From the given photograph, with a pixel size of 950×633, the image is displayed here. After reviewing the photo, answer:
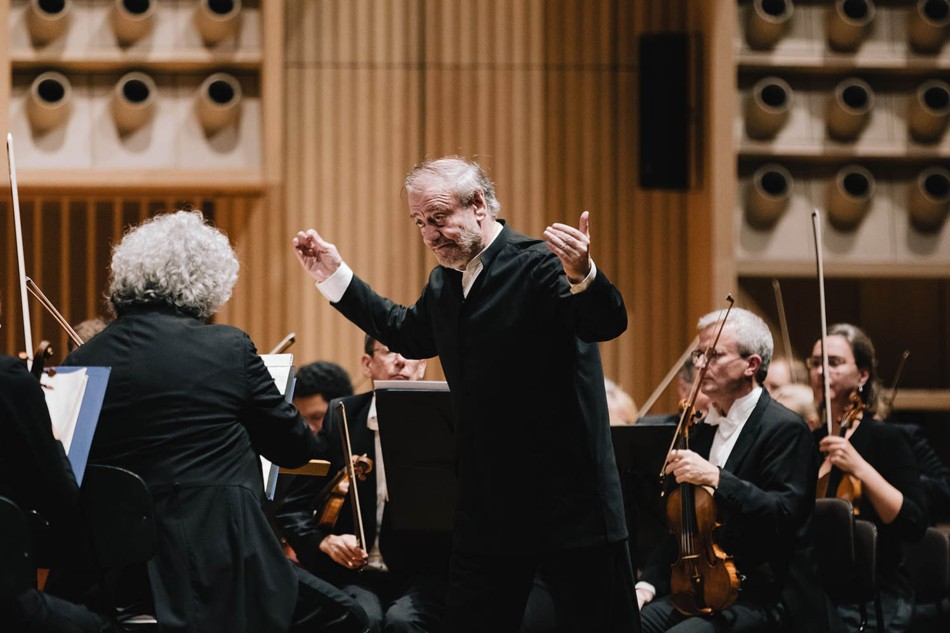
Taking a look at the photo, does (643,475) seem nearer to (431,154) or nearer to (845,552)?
(845,552)

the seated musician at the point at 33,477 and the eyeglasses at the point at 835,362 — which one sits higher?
the eyeglasses at the point at 835,362

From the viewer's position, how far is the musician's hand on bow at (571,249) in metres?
2.24

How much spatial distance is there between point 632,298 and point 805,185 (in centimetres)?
84

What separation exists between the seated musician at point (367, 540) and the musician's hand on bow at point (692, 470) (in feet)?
2.37

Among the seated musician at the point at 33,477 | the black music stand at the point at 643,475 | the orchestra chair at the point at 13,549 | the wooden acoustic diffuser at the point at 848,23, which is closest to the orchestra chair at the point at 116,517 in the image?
the seated musician at the point at 33,477

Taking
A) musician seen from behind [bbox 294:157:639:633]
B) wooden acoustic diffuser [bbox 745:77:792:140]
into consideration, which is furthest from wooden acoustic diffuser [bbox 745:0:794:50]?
musician seen from behind [bbox 294:157:639:633]

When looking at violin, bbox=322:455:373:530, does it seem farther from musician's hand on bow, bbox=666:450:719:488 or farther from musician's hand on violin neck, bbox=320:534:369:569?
musician's hand on bow, bbox=666:450:719:488

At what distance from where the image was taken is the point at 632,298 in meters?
5.11

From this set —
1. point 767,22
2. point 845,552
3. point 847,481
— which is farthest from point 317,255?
point 767,22

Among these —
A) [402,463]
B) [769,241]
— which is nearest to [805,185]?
[769,241]

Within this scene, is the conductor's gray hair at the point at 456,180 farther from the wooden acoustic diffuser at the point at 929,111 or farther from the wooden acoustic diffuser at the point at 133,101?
the wooden acoustic diffuser at the point at 929,111

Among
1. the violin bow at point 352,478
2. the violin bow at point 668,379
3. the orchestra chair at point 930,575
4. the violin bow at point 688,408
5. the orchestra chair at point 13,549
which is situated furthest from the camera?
the violin bow at point 668,379

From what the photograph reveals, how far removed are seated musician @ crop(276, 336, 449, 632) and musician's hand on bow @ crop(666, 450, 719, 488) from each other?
721 mm

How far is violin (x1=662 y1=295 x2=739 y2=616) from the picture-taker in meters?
2.87
